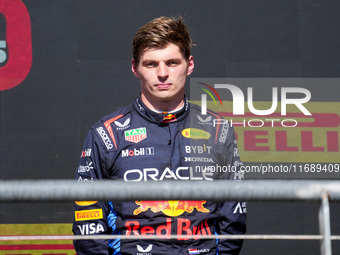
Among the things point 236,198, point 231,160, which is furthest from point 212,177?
point 236,198

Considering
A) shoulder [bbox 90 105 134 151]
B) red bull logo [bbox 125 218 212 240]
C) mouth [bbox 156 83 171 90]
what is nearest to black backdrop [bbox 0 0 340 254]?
shoulder [bbox 90 105 134 151]

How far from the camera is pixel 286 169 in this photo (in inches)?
120

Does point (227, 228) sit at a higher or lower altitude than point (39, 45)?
lower

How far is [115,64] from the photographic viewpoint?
3.04 m

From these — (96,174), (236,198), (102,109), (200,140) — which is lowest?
(236,198)

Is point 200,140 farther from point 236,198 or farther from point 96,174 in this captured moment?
point 236,198

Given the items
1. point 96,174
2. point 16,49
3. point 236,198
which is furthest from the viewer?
point 16,49

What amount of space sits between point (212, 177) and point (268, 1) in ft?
5.68

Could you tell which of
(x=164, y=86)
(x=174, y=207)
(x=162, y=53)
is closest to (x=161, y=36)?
(x=162, y=53)

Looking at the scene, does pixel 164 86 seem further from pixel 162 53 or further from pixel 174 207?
pixel 174 207

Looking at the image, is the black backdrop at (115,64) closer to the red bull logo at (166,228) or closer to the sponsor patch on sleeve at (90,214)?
the sponsor patch on sleeve at (90,214)

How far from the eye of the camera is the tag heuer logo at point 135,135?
179cm

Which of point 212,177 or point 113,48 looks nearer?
point 212,177

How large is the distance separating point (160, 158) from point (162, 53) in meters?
0.39
